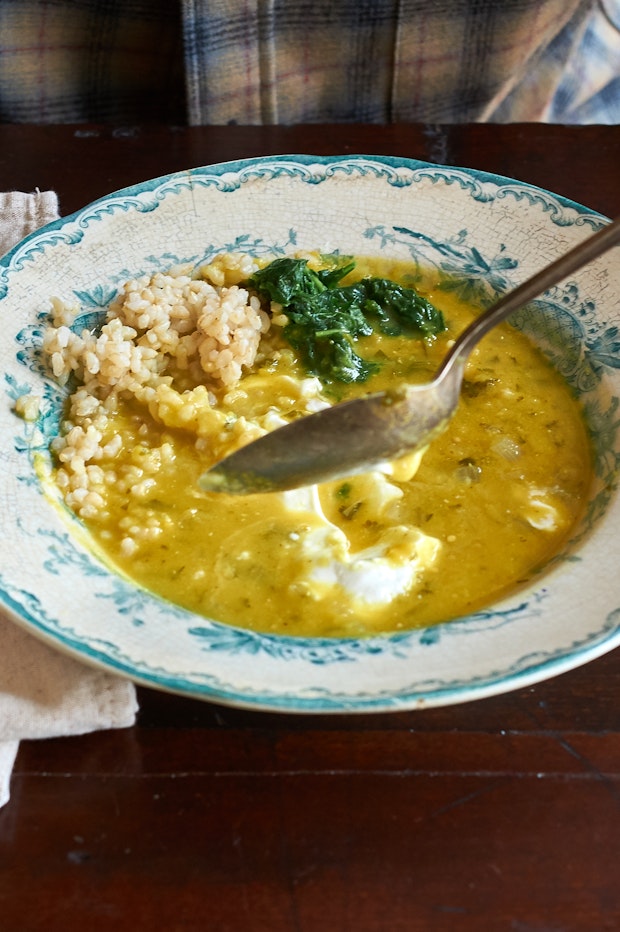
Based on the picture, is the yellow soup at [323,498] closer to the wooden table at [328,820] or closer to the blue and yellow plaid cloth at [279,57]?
the wooden table at [328,820]

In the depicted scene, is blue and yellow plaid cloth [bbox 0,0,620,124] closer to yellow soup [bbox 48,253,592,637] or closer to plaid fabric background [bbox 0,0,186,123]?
plaid fabric background [bbox 0,0,186,123]

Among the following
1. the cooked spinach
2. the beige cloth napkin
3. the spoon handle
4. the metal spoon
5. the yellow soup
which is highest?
the spoon handle

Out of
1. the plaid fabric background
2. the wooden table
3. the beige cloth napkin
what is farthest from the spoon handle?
the plaid fabric background

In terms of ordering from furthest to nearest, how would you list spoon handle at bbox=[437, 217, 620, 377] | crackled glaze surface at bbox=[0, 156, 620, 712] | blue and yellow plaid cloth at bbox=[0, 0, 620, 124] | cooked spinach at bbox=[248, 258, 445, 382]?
1. blue and yellow plaid cloth at bbox=[0, 0, 620, 124]
2. cooked spinach at bbox=[248, 258, 445, 382]
3. spoon handle at bbox=[437, 217, 620, 377]
4. crackled glaze surface at bbox=[0, 156, 620, 712]

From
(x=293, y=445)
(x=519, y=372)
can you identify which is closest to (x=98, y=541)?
(x=293, y=445)

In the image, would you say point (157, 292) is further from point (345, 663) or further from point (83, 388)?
point (345, 663)

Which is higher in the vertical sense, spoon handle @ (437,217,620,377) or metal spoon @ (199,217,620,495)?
spoon handle @ (437,217,620,377)

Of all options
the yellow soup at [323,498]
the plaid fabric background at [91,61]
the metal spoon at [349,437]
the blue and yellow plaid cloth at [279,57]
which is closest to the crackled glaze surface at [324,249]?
the yellow soup at [323,498]

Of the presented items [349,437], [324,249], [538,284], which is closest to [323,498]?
[349,437]
